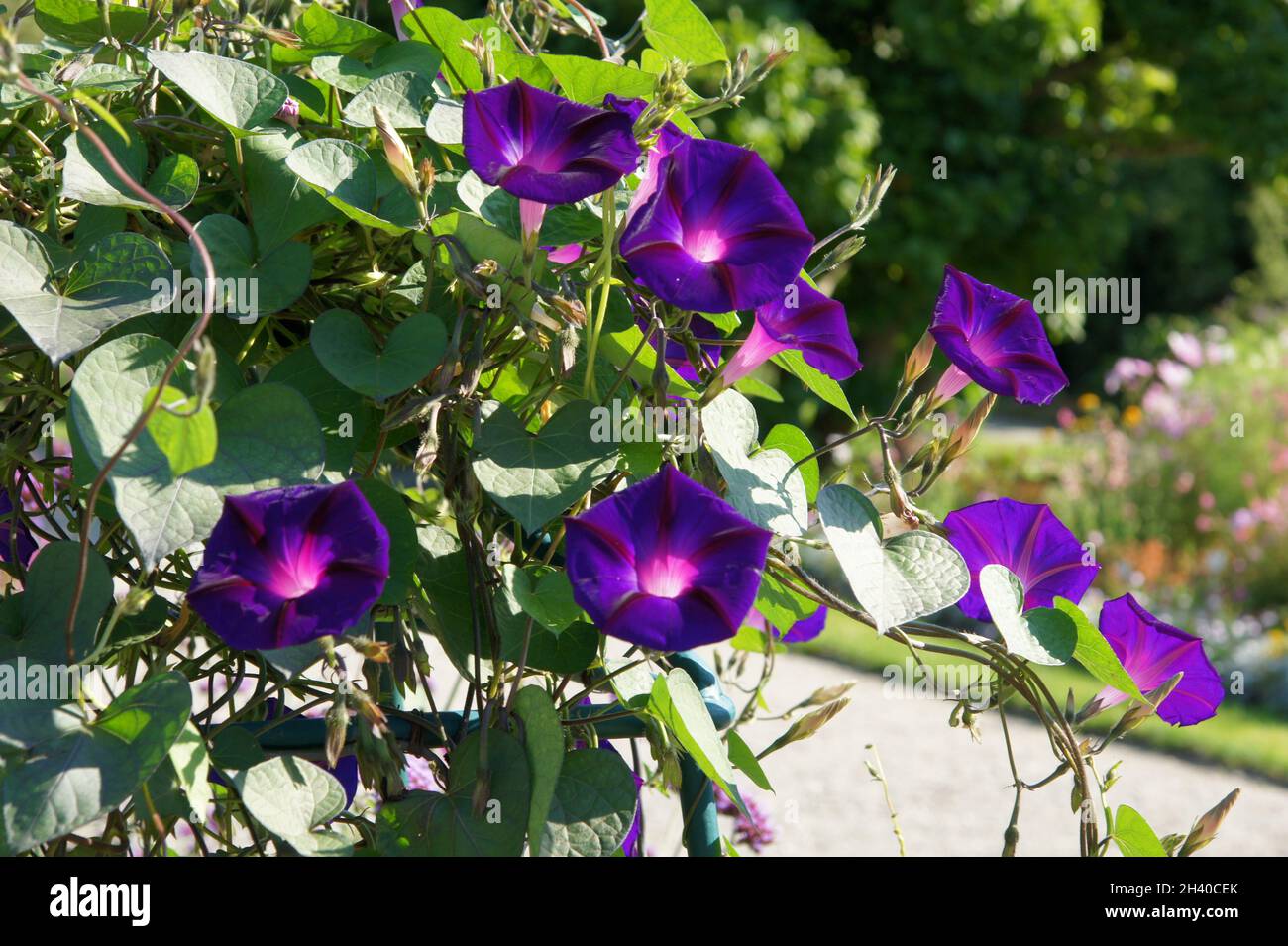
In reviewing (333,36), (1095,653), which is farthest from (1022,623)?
(333,36)

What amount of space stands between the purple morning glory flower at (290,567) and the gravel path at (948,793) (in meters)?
2.68

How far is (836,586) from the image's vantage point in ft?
20.2

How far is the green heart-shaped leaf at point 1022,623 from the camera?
2.55 ft

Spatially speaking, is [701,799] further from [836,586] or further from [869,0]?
[869,0]

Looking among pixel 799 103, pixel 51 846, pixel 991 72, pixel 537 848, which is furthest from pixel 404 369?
pixel 991 72

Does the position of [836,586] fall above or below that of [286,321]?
above

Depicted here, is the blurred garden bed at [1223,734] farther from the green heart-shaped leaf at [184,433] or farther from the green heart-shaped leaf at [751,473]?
the green heart-shaped leaf at [184,433]

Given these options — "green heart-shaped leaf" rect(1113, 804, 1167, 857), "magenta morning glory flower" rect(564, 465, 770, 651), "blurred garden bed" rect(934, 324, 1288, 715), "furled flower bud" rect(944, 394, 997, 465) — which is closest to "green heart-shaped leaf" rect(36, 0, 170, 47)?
"magenta morning glory flower" rect(564, 465, 770, 651)

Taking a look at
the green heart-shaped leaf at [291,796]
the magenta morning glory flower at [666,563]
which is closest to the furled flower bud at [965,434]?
the magenta morning glory flower at [666,563]

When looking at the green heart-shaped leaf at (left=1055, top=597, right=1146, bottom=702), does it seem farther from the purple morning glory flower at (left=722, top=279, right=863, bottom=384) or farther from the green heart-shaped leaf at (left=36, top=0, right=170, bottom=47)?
the green heart-shaped leaf at (left=36, top=0, right=170, bottom=47)

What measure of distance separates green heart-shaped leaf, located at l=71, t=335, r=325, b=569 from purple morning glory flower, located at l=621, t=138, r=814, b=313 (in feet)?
0.72

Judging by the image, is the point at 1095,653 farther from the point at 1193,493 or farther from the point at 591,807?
the point at 1193,493
